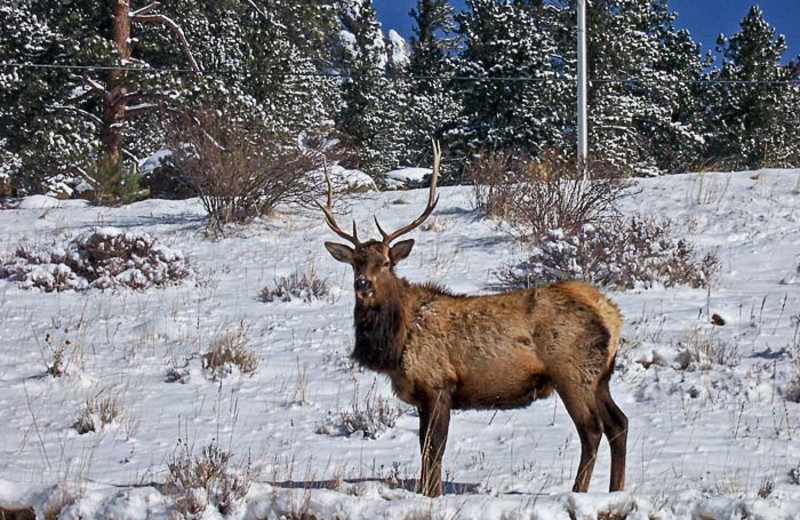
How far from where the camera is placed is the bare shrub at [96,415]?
635 centimetres

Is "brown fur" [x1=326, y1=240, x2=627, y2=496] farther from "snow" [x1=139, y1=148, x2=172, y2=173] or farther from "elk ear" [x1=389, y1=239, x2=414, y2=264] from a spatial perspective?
"snow" [x1=139, y1=148, x2=172, y2=173]

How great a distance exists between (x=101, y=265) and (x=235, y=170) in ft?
12.5

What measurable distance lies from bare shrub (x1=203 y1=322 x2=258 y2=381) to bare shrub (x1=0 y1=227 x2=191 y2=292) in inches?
148

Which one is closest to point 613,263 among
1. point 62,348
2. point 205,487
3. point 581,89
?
point 62,348

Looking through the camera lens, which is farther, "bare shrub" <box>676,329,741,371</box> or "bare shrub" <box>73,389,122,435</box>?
"bare shrub" <box>676,329,741,371</box>

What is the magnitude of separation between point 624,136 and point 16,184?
20.4 meters

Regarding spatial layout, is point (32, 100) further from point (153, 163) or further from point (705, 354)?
point (705, 354)

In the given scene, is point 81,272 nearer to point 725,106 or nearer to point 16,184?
point 16,184

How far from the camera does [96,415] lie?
643cm

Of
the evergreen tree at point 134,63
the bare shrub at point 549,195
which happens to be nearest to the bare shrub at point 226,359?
the bare shrub at point 549,195

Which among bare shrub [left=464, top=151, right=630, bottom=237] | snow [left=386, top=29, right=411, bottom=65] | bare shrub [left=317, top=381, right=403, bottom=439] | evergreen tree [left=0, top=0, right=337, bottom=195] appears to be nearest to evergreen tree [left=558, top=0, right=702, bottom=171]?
evergreen tree [left=0, top=0, right=337, bottom=195]

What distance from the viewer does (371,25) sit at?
152 feet

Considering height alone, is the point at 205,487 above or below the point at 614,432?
below

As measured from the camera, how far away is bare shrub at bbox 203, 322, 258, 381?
300 inches
